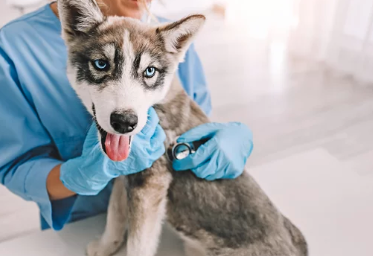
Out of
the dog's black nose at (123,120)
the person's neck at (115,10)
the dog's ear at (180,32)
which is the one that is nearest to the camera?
the dog's black nose at (123,120)

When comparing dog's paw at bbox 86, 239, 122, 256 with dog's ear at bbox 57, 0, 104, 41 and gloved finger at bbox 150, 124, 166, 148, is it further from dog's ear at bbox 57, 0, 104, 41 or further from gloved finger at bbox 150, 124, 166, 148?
dog's ear at bbox 57, 0, 104, 41

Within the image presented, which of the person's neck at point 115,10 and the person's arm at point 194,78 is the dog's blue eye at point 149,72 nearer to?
the person's neck at point 115,10

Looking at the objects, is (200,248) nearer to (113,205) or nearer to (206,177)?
(206,177)

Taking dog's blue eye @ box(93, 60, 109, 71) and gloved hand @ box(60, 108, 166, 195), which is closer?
dog's blue eye @ box(93, 60, 109, 71)

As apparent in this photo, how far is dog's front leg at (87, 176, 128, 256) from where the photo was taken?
3.79 ft

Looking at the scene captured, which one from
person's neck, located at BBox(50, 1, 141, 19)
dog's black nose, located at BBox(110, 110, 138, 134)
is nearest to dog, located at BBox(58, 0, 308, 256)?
dog's black nose, located at BBox(110, 110, 138, 134)

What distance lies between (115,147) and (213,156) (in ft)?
1.19

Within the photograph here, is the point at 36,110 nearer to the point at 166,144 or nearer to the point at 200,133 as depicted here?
the point at 166,144

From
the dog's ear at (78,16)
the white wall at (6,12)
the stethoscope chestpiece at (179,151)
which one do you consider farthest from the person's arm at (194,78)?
the white wall at (6,12)

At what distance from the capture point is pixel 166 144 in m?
1.18

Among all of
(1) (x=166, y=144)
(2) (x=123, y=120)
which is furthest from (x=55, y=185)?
(2) (x=123, y=120)

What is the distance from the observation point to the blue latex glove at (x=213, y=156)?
3.75 feet

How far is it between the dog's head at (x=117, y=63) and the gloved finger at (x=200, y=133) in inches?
6.6

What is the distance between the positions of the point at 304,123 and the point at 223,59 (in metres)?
1.56
